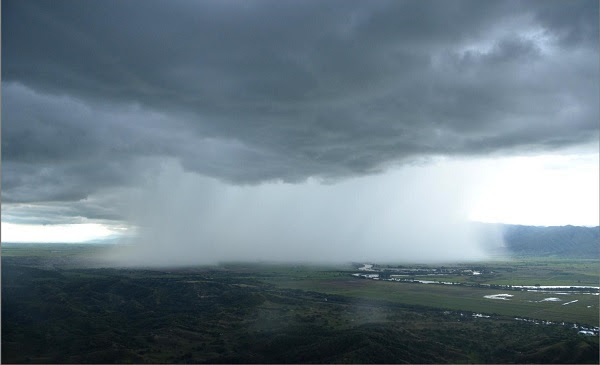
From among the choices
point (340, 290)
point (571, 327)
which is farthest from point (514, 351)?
point (340, 290)

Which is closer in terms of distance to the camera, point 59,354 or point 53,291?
point 59,354

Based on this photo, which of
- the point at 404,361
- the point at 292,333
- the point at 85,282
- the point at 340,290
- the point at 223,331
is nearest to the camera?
the point at 404,361

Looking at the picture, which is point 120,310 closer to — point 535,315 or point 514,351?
point 514,351

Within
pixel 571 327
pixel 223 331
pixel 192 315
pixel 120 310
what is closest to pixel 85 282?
pixel 120 310

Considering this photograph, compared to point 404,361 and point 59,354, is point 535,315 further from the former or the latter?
point 59,354

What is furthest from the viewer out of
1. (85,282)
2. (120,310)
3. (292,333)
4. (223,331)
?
(85,282)

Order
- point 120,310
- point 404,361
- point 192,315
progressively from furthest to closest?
1. point 120,310
2. point 192,315
3. point 404,361
